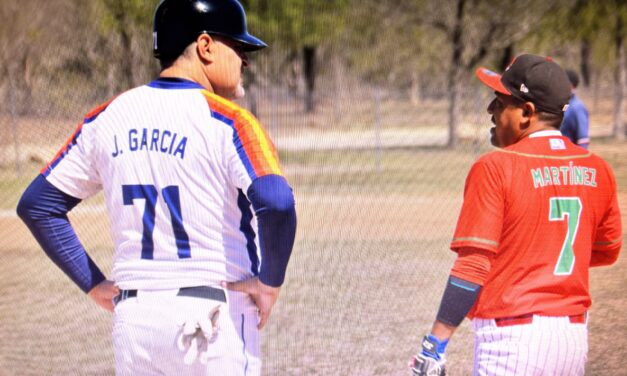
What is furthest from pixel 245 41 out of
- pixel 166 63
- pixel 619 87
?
pixel 619 87

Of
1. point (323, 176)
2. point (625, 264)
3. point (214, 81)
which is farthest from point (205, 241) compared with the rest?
point (323, 176)

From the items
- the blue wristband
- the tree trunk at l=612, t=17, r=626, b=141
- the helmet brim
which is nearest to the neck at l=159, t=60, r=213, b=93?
the helmet brim

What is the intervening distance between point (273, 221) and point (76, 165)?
66 centimetres

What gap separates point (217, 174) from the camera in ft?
7.29

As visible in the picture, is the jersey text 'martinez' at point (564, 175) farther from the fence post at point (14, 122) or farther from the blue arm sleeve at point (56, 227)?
the fence post at point (14, 122)

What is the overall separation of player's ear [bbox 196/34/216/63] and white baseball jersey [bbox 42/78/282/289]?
10 centimetres

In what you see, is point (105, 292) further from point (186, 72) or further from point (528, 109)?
point (528, 109)

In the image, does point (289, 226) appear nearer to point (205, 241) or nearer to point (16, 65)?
point (205, 241)

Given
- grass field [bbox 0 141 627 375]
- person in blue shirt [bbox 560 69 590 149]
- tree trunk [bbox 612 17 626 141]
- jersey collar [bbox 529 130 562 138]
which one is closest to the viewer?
jersey collar [bbox 529 130 562 138]

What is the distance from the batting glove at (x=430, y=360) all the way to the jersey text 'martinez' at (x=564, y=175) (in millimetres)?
585

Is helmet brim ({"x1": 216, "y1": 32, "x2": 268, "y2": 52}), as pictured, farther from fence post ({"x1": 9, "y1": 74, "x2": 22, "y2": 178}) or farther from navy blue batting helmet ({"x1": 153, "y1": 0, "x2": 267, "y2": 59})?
fence post ({"x1": 9, "y1": 74, "x2": 22, "y2": 178})

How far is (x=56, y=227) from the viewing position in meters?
2.50

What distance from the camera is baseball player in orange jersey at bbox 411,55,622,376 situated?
97.0 inches

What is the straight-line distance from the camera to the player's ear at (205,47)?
7.65ft
